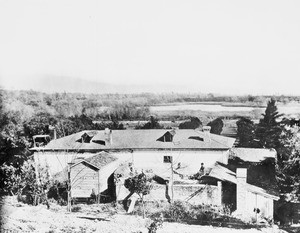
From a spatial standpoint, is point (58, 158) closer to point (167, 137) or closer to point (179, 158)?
point (167, 137)

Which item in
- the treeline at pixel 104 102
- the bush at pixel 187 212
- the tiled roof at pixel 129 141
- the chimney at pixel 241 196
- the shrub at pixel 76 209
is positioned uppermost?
the treeline at pixel 104 102

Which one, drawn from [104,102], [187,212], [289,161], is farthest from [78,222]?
[289,161]

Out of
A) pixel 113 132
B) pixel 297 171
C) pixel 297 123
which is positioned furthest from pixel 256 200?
pixel 113 132

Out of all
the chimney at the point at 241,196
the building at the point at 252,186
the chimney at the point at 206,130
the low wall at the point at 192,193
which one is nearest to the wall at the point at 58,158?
the low wall at the point at 192,193

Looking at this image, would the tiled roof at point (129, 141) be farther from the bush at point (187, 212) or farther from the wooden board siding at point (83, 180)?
the bush at point (187, 212)

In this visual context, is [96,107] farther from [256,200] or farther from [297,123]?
[297,123]
